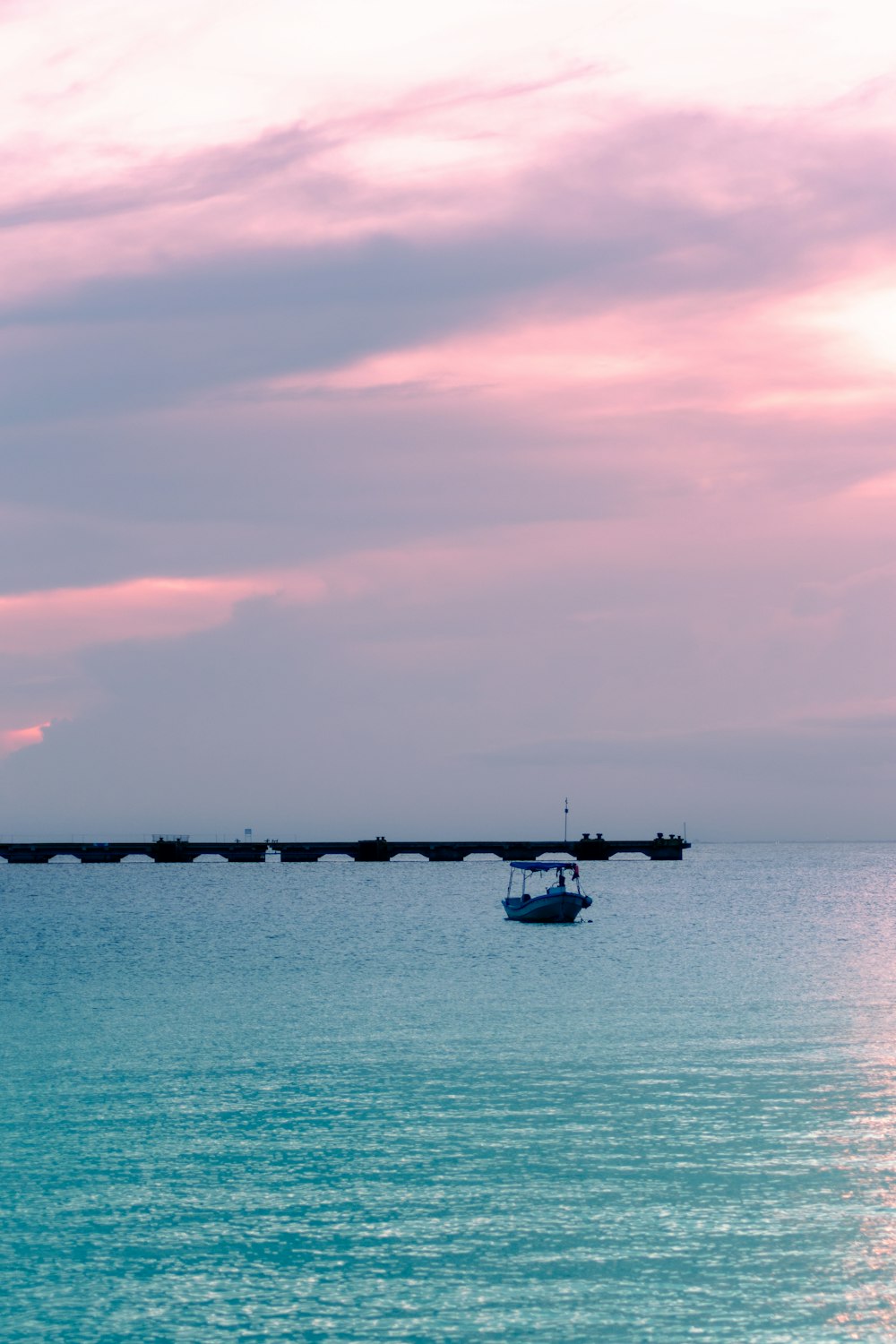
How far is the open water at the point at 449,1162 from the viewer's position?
73.6 ft

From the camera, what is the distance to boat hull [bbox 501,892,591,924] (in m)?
113

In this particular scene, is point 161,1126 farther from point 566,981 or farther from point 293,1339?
point 566,981

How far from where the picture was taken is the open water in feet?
73.6

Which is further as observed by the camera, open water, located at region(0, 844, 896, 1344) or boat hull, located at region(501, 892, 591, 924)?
boat hull, located at region(501, 892, 591, 924)

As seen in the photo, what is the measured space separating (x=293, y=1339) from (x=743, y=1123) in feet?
53.3

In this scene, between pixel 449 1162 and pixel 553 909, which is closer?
pixel 449 1162

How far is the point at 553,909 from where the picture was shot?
11425 cm

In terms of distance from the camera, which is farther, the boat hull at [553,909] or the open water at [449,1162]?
the boat hull at [553,909]

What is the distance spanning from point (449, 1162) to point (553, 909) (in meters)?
84.2

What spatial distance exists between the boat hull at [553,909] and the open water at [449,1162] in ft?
147

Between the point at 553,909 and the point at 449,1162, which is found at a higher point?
the point at 449,1162

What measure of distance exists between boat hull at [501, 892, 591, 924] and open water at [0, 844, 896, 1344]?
1767 inches

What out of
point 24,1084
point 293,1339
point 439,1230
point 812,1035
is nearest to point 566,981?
point 812,1035

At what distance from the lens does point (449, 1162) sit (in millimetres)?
30938
